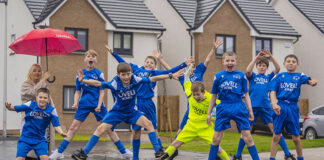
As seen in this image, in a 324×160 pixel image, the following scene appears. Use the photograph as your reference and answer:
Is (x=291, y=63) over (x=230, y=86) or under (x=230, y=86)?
over

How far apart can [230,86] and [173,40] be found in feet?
82.6

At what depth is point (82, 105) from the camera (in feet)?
43.3

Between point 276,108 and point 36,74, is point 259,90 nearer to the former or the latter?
point 276,108

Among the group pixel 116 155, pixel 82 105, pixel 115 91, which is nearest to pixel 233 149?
pixel 116 155

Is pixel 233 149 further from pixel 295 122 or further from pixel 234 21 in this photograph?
pixel 234 21

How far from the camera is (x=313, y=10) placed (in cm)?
4047

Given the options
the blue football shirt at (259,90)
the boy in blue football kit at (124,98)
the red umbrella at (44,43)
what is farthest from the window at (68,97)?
the boy in blue football kit at (124,98)

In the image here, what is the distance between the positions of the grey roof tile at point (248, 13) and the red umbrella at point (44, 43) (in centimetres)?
2052

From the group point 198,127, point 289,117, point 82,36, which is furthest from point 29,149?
point 82,36

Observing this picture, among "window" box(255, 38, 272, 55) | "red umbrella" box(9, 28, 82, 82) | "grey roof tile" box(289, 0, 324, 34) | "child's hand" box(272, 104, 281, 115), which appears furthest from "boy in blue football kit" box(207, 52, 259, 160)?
"grey roof tile" box(289, 0, 324, 34)

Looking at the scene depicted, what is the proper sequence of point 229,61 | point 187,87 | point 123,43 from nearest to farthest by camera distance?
1. point 229,61
2. point 187,87
3. point 123,43

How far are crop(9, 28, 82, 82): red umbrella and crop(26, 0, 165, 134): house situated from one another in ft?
54.2

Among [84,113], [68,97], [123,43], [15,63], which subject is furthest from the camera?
[15,63]

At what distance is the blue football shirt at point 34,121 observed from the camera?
10.1 m
